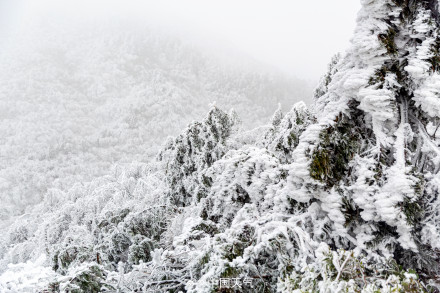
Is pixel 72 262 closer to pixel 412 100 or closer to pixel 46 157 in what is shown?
pixel 412 100

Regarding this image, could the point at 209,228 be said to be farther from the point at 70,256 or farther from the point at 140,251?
the point at 70,256

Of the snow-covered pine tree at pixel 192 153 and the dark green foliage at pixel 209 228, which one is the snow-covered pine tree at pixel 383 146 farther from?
the snow-covered pine tree at pixel 192 153

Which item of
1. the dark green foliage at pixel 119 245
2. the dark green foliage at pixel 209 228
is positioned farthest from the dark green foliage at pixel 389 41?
the dark green foliage at pixel 119 245

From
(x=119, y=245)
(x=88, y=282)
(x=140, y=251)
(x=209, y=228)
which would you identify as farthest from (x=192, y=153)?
(x=88, y=282)

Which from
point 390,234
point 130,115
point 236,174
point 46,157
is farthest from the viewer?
point 130,115

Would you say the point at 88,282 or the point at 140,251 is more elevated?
the point at 88,282

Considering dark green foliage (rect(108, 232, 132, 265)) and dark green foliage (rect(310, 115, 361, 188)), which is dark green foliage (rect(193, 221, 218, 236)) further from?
dark green foliage (rect(108, 232, 132, 265))

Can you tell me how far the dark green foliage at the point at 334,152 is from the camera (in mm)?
2535

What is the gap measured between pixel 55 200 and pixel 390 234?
2467 cm

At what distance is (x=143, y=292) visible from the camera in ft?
8.86

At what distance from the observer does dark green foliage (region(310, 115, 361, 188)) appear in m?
2.54

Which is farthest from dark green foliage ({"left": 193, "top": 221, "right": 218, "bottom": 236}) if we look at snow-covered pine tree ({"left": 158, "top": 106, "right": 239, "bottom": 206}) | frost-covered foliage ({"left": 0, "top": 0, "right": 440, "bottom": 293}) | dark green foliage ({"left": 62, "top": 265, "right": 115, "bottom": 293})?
snow-covered pine tree ({"left": 158, "top": 106, "right": 239, "bottom": 206})

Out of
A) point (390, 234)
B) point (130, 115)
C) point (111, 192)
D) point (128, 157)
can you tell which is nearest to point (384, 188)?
point (390, 234)

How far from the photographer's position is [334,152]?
2703 mm
